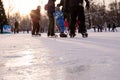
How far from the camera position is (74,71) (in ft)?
9.74

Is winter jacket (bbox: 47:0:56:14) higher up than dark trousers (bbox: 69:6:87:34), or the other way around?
winter jacket (bbox: 47:0:56:14)

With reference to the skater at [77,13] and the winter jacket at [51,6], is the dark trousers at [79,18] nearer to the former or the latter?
the skater at [77,13]

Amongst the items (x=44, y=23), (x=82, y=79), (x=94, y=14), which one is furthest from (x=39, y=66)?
(x=44, y=23)

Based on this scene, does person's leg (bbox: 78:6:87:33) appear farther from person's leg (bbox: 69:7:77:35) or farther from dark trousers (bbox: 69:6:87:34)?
person's leg (bbox: 69:7:77:35)

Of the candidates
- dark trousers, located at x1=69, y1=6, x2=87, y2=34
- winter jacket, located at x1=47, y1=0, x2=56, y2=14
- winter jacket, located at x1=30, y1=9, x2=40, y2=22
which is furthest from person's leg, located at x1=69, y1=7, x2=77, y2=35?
winter jacket, located at x1=30, y1=9, x2=40, y2=22

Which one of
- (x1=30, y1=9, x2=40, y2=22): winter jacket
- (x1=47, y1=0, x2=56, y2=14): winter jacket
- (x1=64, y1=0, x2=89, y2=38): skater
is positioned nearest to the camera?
(x1=64, y1=0, x2=89, y2=38): skater

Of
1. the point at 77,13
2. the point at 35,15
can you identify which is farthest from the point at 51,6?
the point at 35,15

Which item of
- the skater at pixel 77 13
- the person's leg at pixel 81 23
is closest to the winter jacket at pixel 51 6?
the skater at pixel 77 13

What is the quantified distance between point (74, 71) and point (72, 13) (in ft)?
27.1

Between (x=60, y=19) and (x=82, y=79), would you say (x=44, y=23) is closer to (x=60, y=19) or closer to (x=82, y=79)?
(x=60, y=19)

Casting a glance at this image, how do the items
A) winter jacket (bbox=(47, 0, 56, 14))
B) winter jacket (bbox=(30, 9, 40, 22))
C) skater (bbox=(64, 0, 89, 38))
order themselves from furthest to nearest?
1. winter jacket (bbox=(30, 9, 40, 22))
2. winter jacket (bbox=(47, 0, 56, 14))
3. skater (bbox=(64, 0, 89, 38))

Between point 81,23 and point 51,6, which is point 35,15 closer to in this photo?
point 51,6

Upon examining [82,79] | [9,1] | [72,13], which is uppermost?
[9,1]

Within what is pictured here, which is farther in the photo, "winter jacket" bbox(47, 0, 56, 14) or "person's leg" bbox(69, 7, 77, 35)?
"winter jacket" bbox(47, 0, 56, 14)
